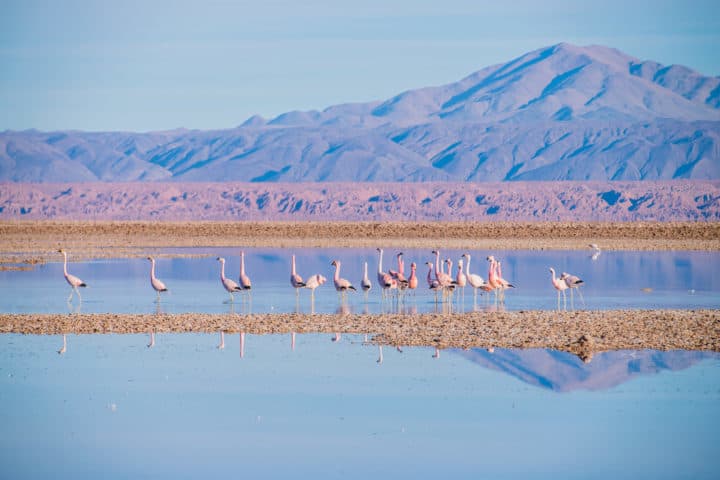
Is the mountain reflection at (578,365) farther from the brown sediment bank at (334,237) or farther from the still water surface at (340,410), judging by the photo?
the brown sediment bank at (334,237)

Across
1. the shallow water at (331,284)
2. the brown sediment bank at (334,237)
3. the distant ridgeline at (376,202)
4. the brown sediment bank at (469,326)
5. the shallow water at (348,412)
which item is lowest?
the shallow water at (348,412)

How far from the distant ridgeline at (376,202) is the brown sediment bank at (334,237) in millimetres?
58496

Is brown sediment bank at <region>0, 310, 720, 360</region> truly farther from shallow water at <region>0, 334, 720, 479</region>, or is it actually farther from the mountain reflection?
shallow water at <region>0, 334, 720, 479</region>

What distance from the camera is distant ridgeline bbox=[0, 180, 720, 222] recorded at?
134875mm

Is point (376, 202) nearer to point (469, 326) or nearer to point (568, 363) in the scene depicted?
point (469, 326)

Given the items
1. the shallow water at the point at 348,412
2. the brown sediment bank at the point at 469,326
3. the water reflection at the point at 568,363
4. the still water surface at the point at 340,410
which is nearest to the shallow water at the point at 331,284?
the brown sediment bank at the point at 469,326

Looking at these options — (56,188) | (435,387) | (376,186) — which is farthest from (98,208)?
(435,387)

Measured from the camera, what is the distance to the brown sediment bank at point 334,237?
52.8 metres

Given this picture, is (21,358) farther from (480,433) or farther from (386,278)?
(386,278)

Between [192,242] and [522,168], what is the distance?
144 m

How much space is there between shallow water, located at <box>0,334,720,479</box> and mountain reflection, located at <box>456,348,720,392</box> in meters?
0.05

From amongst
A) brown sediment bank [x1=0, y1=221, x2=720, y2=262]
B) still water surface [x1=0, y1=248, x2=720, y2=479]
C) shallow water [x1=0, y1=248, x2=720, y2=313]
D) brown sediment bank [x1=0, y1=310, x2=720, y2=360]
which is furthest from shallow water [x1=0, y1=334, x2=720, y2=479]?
brown sediment bank [x1=0, y1=221, x2=720, y2=262]

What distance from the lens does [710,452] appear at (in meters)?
12.0

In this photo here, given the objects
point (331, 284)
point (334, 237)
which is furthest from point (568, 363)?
point (334, 237)
